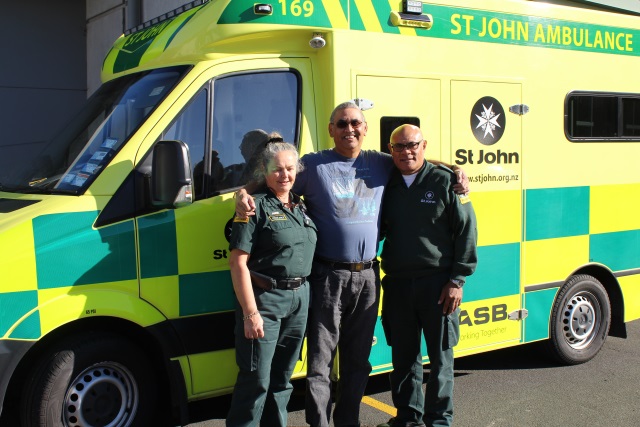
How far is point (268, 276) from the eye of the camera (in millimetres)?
3660

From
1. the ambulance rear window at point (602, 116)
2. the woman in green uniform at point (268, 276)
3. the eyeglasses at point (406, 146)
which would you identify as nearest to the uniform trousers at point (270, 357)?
the woman in green uniform at point (268, 276)

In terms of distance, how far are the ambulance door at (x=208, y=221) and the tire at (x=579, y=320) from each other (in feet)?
9.07

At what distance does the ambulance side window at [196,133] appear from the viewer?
4055 millimetres

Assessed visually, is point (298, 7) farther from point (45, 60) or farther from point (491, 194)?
point (45, 60)

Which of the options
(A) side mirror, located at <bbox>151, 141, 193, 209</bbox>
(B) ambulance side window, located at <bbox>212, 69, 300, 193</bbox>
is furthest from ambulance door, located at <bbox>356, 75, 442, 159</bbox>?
(A) side mirror, located at <bbox>151, 141, 193, 209</bbox>

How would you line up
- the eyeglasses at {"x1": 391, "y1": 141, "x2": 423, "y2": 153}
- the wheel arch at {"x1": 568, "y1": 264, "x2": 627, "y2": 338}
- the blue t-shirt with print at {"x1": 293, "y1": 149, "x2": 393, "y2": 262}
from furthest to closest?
1. the wheel arch at {"x1": 568, "y1": 264, "x2": 627, "y2": 338}
2. the eyeglasses at {"x1": 391, "y1": 141, "x2": 423, "y2": 153}
3. the blue t-shirt with print at {"x1": 293, "y1": 149, "x2": 393, "y2": 262}

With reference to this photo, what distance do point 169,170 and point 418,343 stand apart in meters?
1.78

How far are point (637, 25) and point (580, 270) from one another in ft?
6.99

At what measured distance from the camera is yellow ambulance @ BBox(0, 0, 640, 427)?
3756 millimetres

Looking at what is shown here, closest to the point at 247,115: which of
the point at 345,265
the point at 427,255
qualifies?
the point at 345,265

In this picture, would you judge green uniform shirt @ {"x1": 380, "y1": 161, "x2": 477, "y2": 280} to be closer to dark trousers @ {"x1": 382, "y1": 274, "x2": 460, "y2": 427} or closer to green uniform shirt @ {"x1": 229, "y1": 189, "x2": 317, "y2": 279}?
dark trousers @ {"x1": 382, "y1": 274, "x2": 460, "y2": 427}

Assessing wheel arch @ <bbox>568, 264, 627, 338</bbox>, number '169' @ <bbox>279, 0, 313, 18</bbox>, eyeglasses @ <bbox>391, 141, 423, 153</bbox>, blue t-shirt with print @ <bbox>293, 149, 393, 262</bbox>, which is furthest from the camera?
wheel arch @ <bbox>568, 264, 627, 338</bbox>

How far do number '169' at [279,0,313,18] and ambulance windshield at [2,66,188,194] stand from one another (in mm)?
696

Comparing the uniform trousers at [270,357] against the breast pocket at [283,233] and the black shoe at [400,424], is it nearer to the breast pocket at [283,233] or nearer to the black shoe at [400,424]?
the breast pocket at [283,233]
